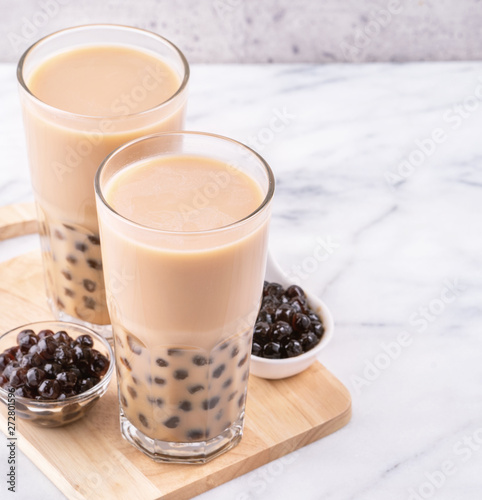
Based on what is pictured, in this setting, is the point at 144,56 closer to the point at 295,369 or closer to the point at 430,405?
the point at 295,369

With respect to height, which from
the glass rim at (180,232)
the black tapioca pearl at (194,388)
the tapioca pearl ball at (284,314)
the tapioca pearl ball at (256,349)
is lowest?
the tapioca pearl ball at (256,349)

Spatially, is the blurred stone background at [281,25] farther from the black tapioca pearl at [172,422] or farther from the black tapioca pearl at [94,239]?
the black tapioca pearl at [172,422]

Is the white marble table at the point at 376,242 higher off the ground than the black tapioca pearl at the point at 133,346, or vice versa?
the black tapioca pearl at the point at 133,346

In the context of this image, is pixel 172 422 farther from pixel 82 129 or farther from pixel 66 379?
pixel 82 129

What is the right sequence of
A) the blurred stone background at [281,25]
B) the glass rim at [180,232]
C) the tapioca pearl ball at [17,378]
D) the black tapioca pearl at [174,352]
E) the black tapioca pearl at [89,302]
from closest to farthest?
the glass rim at [180,232], the black tapioca pearl at [174,352], the tapioca pearl ball at [17,378], the black tapioca pearl at [89,302], the blurred stone background at [281,25]

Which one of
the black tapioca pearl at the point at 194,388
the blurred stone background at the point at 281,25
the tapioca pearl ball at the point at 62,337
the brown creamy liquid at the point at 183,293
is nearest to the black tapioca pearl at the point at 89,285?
the tapioca pearl ball at the point at 62,337

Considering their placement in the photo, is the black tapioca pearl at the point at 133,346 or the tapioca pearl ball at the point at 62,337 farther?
the tapioca pearl ball at the point at 62,337

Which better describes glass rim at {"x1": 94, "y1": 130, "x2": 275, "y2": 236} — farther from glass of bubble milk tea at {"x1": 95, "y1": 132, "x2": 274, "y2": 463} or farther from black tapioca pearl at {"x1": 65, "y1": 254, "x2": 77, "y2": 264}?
black tapioca pearl at {"x1": 65, "y1": 254, "x2": 77, "y2": 264}

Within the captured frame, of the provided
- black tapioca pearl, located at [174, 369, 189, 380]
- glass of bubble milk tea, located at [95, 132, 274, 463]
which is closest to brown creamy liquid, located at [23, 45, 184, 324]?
glass of bubble milk tea, located at [95, 132, 274, 463]
